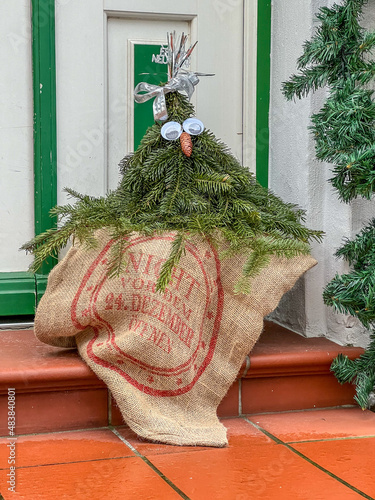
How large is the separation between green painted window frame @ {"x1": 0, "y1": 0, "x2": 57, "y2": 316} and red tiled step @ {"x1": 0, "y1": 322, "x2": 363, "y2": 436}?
5.2 inches

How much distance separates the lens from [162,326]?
1.84 m

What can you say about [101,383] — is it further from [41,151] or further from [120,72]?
[120,72]

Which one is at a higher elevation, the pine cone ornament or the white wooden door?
the white wooden door

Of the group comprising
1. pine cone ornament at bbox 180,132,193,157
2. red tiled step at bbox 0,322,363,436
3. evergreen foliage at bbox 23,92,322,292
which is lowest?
red tiled step at bbox 0,322,363,436

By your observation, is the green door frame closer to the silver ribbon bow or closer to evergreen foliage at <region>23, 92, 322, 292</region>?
evergreen foliage at <region>23, 92, 322, 292</region>

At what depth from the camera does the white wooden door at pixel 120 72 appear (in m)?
2.37

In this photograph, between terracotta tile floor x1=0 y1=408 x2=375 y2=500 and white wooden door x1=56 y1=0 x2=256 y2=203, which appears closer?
terracotta tile floor x1=0 y1=408 x2=375 y2=500

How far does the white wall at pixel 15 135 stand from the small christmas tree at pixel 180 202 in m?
0.31

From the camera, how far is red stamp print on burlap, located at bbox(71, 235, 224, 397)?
1826mm

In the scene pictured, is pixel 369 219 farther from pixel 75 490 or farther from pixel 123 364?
pixel 75 490

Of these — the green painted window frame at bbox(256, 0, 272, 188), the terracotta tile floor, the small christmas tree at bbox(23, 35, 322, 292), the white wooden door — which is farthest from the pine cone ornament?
the terracotta tile floor

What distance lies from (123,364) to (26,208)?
822 mm

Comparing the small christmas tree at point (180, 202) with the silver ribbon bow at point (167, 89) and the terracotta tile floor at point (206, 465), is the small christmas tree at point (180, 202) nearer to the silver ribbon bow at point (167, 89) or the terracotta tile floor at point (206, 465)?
the silver ribbon bow at point (167, 89)

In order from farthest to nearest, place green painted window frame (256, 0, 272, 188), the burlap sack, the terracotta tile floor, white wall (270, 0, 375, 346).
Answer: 1. green painted window frame (256, 0, 272, 188)
2. white wall (270, 0, 375, 346)
3. the burlap sack
4. the terracotta tile floor
